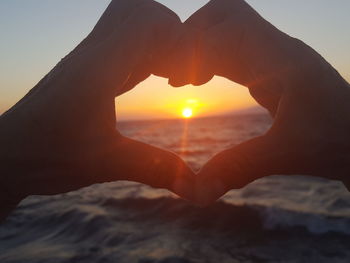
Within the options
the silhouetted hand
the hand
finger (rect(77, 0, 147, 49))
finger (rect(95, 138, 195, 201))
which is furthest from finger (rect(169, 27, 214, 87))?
finger (rect(95, 138, 195, 201))

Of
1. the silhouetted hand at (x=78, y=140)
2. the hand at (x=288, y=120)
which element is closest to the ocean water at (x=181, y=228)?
the hand at (x=288, y=120)

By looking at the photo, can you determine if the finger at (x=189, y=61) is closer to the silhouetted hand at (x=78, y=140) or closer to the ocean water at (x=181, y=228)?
the silhouetted hand at (x=78, y=140)

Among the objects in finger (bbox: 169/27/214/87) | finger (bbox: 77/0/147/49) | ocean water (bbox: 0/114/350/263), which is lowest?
ocean water (bbox: 0/114/350/263)

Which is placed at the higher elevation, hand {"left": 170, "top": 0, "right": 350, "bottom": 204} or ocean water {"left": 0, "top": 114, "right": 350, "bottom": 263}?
hand {"left": 170, "top": 0, "right": 350, "bottom": 204}

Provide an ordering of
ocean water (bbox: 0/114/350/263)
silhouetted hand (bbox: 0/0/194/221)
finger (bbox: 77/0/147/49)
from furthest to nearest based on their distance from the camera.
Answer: ocean water (bbox: 0/114/350/263) → finger (bbox: 77/0/147/49) → silhouetted hand (bbox: 0/0/194/221)

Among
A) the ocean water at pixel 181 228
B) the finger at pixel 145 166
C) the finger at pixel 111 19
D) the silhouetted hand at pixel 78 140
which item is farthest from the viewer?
the ocean water at pixel 181 228

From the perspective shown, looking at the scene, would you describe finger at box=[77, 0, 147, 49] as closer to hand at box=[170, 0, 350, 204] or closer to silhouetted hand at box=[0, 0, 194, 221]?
silhouetted hand at box=[0, 0, 194, 221]

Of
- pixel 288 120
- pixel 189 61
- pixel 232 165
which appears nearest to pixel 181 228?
pixel 189 61

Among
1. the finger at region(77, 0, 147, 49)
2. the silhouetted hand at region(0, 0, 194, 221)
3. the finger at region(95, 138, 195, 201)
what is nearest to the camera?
the silhouetted hand at region(0, 0, 194, 221)
